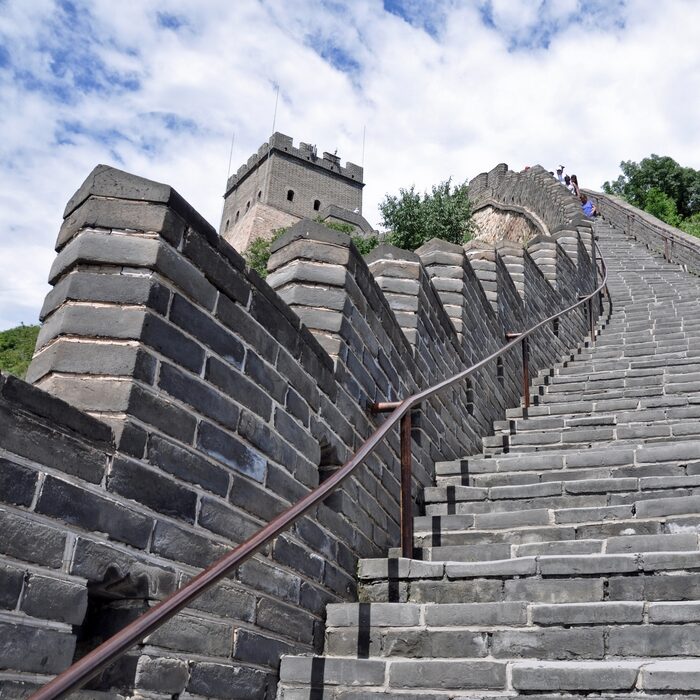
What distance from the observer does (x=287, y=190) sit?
4409cm

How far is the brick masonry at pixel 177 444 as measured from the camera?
5.84 feet

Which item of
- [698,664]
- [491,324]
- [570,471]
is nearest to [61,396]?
[698,664]

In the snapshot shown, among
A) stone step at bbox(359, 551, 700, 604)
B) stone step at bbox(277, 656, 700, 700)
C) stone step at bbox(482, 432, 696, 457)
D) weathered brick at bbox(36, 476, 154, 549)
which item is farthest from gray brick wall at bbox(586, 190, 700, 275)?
weathered brick at bbox(36, 476, 154, 549)

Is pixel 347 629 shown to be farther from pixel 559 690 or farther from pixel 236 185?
pixel 236 185

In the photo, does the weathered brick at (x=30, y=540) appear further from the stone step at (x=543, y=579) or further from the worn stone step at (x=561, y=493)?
the worn stone step at (x=561, y=493)

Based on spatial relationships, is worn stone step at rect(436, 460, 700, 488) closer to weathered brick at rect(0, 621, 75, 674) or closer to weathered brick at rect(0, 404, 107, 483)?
weathered brick at rect(0, 404, 107, 483)

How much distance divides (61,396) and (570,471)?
9.85 feet

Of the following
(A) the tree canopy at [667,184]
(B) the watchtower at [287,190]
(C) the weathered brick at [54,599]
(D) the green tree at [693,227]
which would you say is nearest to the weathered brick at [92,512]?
(C) the weathered brick at [54,599]

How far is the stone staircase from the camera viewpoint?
2596mm

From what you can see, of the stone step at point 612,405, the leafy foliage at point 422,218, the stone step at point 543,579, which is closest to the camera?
the stone step at point 543,579

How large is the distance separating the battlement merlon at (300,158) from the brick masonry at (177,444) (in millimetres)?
42724

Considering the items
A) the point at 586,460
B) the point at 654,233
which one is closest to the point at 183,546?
the point at 586,460

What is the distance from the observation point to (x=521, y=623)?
285 centimetres

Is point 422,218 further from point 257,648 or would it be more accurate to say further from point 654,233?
point 257,648
